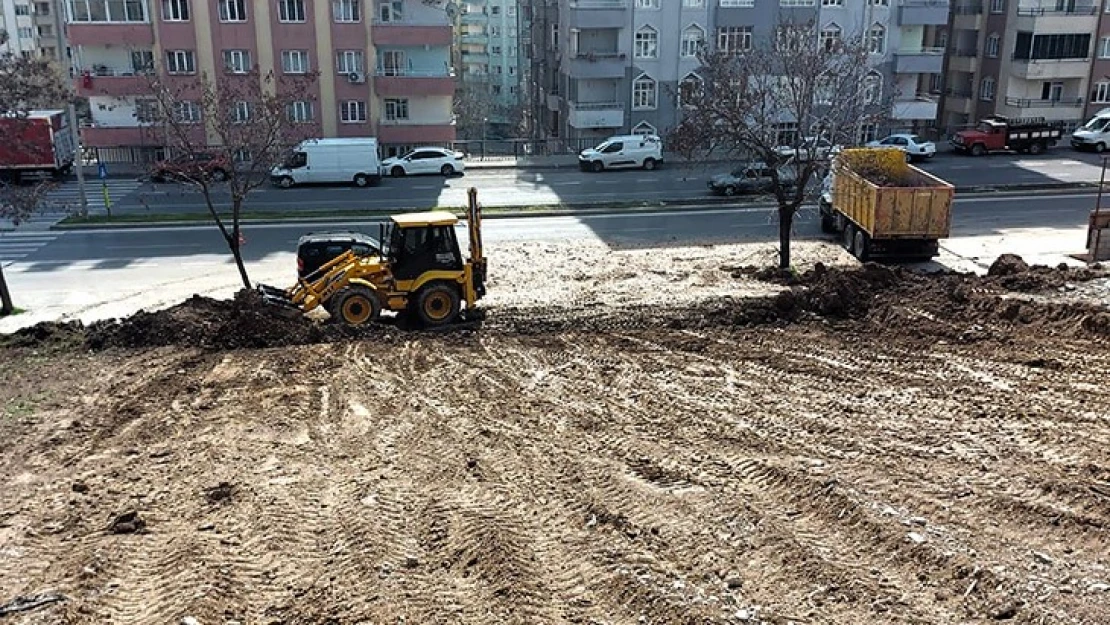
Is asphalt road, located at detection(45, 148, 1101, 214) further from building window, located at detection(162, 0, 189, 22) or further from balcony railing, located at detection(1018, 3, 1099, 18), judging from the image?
balcony railing, located at detection(1018, 3, 1099, 18)

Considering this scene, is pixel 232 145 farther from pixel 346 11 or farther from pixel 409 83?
pixel 346 11

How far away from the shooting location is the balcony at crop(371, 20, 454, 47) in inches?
1994

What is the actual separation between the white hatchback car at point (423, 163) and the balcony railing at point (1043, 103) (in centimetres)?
3411

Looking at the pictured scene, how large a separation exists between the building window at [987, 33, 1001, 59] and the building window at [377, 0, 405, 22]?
3631cm

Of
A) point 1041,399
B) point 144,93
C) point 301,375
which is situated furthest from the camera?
point 144,93

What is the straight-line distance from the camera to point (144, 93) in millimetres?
48875

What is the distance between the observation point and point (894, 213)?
27.8 metres

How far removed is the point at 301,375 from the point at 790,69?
62.8 feet

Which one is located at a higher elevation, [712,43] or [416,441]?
[712,43]

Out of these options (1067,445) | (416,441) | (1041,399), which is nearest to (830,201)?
(1041,399)

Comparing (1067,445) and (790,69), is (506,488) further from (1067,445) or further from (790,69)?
(790,69)

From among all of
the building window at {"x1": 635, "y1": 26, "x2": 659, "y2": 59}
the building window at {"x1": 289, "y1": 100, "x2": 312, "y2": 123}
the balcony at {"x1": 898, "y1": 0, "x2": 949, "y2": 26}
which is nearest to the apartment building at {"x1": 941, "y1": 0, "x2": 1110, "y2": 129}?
the balcony at {"x1": 898, "y1": 0, "x2": 949, "y2": 26}

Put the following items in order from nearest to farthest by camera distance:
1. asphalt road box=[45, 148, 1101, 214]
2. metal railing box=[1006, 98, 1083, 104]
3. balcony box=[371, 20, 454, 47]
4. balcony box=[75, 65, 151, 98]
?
asphalt road box=[45, 148, 1101, 214] → balcony box=[75, 65, 151, 98] → balcony box=[371, 20, 454, 47] → metal railing box=[1006, 98, 1083, 104]

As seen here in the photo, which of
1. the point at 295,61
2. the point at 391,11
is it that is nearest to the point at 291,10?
the point at 295,61
